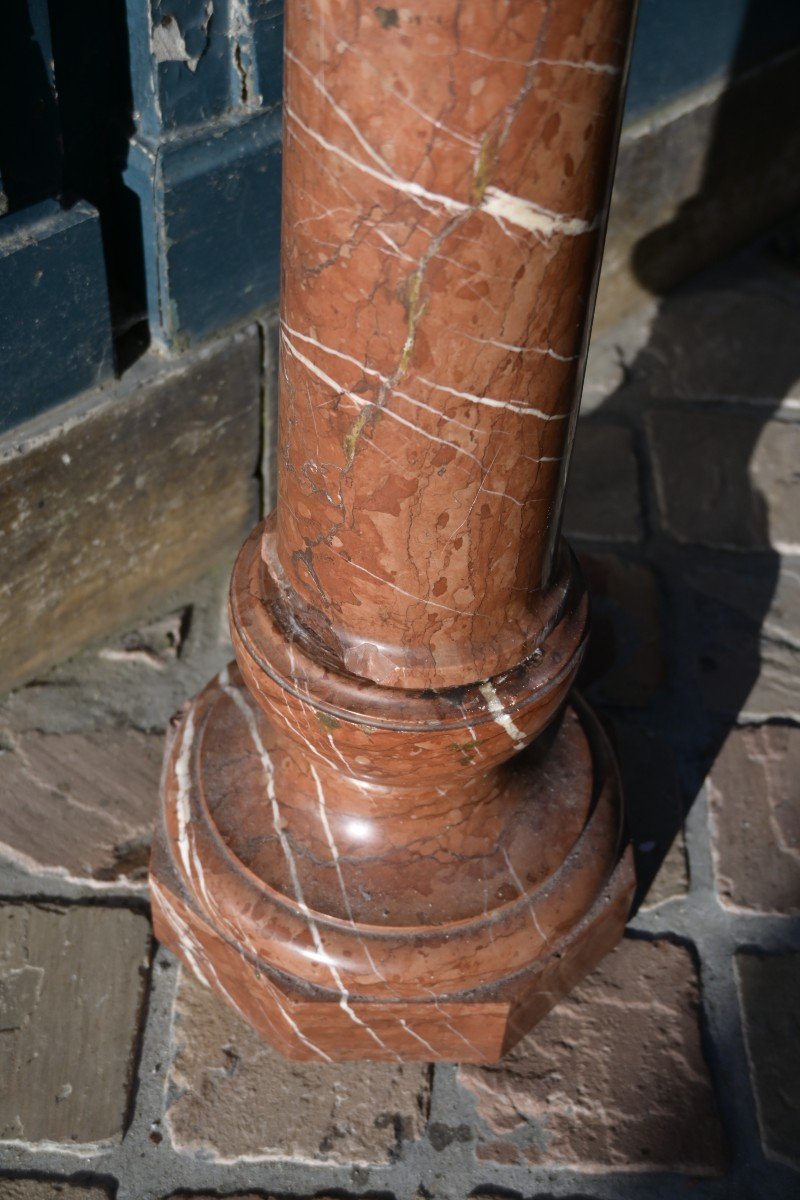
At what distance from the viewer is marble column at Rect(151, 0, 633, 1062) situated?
1209mm

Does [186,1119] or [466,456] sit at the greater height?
[466,456]

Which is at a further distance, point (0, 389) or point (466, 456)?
point (0, 389)

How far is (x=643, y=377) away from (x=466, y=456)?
6.28 ft

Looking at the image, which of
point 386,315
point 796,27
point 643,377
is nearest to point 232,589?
point 386,315

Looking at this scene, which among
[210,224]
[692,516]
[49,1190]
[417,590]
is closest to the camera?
[417,590]

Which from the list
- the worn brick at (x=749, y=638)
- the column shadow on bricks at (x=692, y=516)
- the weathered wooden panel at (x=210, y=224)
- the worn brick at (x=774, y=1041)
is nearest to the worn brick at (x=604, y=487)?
the column shadow on bricks at (x=692, y=516)

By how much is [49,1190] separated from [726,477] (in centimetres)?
208

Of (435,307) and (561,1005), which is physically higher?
(435,307)

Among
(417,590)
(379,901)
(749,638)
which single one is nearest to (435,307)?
(417,590)

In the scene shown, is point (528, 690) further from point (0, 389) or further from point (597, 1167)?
point (0, 389)

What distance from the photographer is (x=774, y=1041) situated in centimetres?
204

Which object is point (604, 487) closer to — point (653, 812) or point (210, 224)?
point (653, 812)

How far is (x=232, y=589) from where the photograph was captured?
185cm

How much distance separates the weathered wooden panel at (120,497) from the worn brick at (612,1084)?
1.15 m
